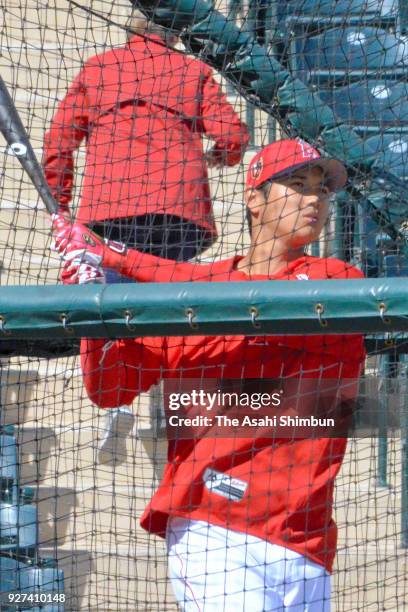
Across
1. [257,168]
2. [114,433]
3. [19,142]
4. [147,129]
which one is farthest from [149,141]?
[114,433]

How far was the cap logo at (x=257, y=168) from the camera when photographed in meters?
3.29

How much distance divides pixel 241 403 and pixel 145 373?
0.27 metres

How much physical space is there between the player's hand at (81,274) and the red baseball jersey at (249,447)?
0.19 m

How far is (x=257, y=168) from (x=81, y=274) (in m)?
0.58

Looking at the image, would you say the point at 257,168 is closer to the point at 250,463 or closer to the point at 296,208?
the point at 296,208

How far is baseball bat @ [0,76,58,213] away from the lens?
370cm

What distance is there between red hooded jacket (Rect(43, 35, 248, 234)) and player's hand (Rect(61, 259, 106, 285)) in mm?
760

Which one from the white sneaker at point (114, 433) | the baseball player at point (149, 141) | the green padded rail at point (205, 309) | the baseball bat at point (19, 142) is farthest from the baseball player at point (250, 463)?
the white sneaker at point (114, 433)

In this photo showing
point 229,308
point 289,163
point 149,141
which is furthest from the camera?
point 149,141

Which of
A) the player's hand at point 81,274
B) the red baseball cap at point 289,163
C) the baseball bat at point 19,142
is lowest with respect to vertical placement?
the player's hand at point 81,274

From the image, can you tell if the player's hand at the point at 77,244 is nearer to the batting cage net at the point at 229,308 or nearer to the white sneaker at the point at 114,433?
the batting cage net at the point at 229,308

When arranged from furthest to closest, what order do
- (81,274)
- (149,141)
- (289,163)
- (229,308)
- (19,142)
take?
(149,141), (19,142), (289,163), (81,274), (229,308)

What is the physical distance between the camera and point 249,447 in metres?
2.89

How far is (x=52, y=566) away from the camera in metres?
3.58
